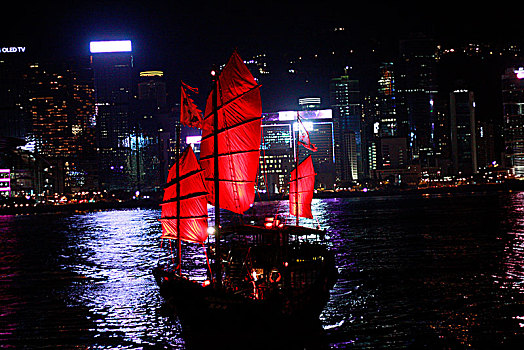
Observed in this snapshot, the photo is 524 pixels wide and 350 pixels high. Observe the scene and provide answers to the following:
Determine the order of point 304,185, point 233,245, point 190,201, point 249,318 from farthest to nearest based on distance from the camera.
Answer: point 304,185, point 233,245, point 190,201, point 249,318

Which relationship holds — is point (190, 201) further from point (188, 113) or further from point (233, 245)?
point (233, 245)

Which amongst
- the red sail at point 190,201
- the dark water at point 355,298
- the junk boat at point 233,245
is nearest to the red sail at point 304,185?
the dark water at point 355,298

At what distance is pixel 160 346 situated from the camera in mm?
23922

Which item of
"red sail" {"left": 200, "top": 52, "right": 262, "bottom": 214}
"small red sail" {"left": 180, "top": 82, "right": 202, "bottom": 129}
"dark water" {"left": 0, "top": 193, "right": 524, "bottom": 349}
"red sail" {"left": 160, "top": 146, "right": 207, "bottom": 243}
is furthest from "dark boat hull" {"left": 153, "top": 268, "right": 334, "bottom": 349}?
"small red sail" {"left": 180, "top": 82, "right": 202, "bottom": 129}

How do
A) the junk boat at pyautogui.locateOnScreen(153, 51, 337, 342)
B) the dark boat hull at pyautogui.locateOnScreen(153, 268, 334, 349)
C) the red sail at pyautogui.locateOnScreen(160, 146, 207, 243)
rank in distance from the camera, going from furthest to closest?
1. the red sail at pyautogui.locateOnScreen(160, 146, 207, 243)
2. the junk boat at pyautogui.locateOnScreen(153, 51, 337, 342)
3. the dark boat hull at pyautogui.locateOnScreen(153, 268, 334, 349)

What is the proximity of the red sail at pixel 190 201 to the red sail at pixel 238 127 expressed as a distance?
1571mm

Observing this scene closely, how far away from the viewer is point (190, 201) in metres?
29.4

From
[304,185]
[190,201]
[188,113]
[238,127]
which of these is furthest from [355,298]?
[304,185]

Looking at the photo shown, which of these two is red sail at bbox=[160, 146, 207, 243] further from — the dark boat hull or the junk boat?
the dark boat hull

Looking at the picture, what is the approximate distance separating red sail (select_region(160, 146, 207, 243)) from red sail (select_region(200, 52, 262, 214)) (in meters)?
1.57

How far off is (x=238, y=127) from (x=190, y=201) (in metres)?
5.07

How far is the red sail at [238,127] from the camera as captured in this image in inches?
1192

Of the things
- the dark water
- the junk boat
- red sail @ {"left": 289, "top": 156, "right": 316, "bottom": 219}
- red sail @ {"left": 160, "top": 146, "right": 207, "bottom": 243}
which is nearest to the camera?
the junk boat

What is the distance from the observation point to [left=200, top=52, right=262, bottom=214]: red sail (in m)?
30.3
